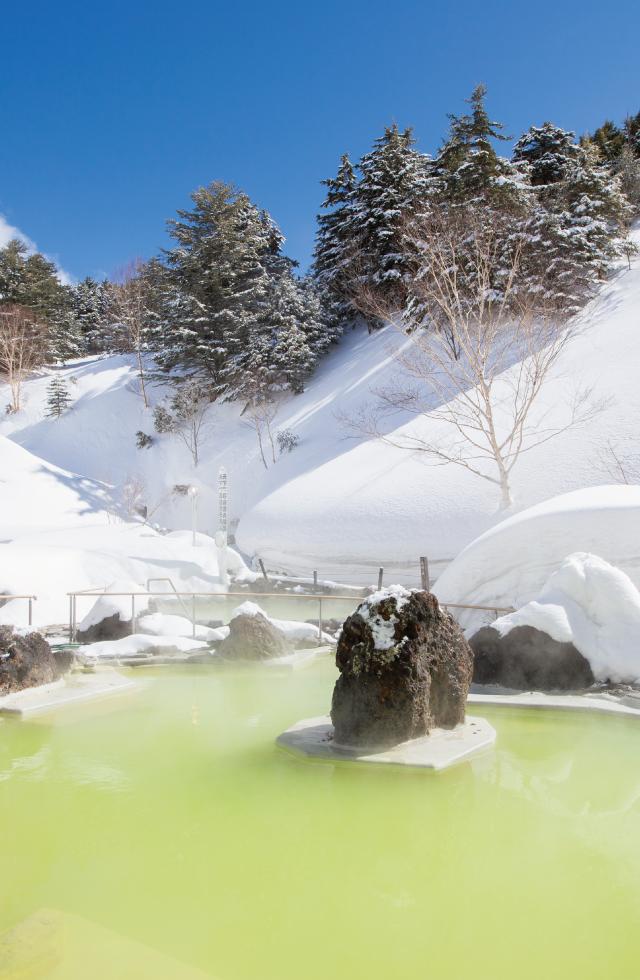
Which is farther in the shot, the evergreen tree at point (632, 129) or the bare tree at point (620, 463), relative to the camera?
the evergreen tree at point (632, 129)

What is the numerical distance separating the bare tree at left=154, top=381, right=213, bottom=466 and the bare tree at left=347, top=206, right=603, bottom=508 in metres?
9.19

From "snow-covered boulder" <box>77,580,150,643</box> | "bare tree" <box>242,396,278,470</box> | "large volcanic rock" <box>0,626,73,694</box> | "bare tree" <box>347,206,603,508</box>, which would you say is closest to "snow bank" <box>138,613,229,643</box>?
"snow-covered boulder" <box>77,580,150,643</box>

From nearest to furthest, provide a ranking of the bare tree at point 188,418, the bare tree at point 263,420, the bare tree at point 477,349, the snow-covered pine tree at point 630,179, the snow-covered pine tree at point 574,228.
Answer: the bare tree at point 477,349 < the snow-covered pine tree at point 574,228 < the bare tree at point 263,420 < the bare tree at point 188,418 < the snow-covered pine tree at point 630,179

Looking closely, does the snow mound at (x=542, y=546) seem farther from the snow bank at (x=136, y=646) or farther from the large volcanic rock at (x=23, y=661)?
the large volcanic rock at (x=23, y=661)

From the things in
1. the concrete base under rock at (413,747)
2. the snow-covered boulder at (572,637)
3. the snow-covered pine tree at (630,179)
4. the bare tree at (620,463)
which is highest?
the snow-covered pine tree at (630,179)

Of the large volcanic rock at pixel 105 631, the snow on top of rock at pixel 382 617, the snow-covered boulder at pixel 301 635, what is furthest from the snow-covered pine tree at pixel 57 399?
the snow on top of rock at pixel 382 617

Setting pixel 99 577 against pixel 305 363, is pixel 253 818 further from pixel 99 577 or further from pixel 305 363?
pixel 305 363

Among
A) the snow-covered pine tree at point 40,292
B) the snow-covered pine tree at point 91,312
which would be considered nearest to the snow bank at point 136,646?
the snow-covered pine tree at point 40,292

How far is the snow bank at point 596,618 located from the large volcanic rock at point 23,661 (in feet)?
18.1

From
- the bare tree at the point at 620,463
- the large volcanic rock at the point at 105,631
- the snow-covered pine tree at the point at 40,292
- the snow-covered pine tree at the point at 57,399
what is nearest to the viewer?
the large volcanic rock at the point at 105,631

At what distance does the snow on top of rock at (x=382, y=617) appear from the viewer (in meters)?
5.86

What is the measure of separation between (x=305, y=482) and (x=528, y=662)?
53.1 feet

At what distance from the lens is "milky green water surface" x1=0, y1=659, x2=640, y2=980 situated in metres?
3.00

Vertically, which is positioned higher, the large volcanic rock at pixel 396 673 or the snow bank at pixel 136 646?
the large volcanic rock at pixel 396 673
